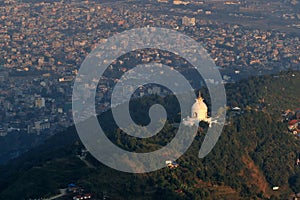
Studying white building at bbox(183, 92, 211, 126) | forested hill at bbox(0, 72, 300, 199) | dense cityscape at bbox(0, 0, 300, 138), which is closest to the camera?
forested hill at bbox(0, 72, 300, 199)

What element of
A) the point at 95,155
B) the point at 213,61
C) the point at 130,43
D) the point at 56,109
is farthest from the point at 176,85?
the point at 95,155

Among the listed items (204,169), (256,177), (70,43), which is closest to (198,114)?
(256,177)

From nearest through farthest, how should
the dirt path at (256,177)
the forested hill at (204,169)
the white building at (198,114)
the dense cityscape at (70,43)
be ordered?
1. the forested hill at (204,169)
2. the dirt path at (256,177)
3. the white building at (198,114)
4. the dense cityscape at (70,43)

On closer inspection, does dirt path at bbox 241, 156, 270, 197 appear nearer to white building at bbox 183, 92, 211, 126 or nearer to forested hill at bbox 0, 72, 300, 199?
forested hill at bbox 0, 72, 300, 199

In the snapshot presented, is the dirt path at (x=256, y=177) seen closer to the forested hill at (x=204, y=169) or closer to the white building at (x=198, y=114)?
the forested hill at (x=204, y=169)

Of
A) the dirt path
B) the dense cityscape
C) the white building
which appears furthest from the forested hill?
the dense cityscape

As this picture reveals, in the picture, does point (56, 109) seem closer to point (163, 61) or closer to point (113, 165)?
point (163, 61)

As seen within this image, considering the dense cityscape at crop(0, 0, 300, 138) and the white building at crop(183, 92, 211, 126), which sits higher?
the white building at crop(183, 92, 211, 126)

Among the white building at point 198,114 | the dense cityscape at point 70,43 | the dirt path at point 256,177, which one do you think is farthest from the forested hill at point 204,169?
the dense cityscape at point 70,43

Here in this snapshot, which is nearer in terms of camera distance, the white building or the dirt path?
the dirt path
